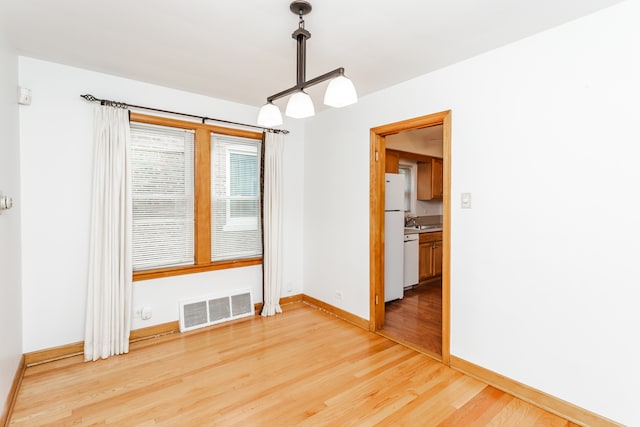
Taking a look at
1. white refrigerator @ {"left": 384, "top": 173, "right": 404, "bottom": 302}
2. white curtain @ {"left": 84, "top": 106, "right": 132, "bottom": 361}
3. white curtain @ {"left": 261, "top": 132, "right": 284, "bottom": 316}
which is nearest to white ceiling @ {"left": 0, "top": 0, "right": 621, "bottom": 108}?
white curtain @ {"left": 84, "top": 106, "right": 132, "bottom": 361}

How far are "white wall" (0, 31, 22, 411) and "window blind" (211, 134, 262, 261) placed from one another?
1.63 m

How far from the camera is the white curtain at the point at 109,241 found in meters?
2.74

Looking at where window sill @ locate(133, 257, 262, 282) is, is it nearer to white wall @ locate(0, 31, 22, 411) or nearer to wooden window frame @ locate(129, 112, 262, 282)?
wooden window frame @ locate(129, 112, 262, 282)

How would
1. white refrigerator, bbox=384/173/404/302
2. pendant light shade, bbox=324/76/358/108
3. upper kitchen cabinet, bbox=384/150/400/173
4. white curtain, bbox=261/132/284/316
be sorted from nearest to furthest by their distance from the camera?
pendant light shade, bbox=324/76/358/108, white curtain, bbox=261/132/284/316, white refrigerator, bbox=384/173/404/302, upper kitchen cabinet, bbox=384/150/400/173

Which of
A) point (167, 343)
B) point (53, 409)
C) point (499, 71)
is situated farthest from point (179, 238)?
point (499, 71)

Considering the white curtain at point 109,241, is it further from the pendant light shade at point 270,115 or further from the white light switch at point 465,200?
the white light switch at point 465,200

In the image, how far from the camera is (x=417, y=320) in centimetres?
369

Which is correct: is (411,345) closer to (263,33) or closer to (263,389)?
(263,389)

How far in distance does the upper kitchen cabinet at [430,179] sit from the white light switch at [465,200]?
3486 mm

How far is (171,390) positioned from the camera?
7.47 ft

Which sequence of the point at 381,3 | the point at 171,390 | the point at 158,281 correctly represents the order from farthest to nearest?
the point at 158,281 < the point at 171,390 < the point at 381,3

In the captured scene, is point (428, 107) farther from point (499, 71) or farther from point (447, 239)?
point (447, 239)

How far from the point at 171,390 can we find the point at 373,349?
68.8 inches

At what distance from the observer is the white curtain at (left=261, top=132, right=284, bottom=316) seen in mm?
3812
